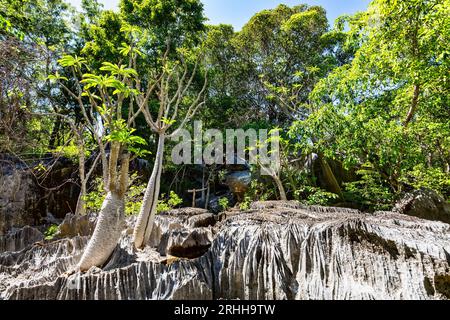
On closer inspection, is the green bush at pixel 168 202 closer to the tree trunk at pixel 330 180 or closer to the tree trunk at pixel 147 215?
the tree trunk at pixel 147 215

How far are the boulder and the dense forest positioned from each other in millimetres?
347

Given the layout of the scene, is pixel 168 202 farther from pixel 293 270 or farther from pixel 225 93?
pixel 225 93

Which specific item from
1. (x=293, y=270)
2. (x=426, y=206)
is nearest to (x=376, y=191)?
(x=426, y=206)

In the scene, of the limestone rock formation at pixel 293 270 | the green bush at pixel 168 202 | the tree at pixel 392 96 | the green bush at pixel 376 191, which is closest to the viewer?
the limestone rock formation at pixel 293 270

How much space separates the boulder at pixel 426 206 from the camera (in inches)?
220

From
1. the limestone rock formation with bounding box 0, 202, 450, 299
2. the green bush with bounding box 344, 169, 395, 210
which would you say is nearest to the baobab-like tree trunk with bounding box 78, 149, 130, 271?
the limestone rock formation with bounding box 0, 202, 450, 299

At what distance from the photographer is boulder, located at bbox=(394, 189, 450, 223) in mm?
5590

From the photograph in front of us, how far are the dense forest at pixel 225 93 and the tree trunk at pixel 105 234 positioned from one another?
1cm

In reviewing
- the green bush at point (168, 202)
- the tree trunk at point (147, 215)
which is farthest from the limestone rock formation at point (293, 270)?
the green bush at point (168, 202)

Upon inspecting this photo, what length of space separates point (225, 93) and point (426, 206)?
12.5 meters

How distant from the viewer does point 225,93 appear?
16281mm

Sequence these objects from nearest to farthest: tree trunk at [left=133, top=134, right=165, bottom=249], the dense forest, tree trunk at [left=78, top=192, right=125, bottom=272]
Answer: tree trunk at [left=78, top=192, right=125, bottom=272], the dense forest, tree trunk at [left=133, top=134, right=165, bottom=249]

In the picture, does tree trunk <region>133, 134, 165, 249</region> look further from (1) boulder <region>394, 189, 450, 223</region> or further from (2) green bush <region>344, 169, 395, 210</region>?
(2) green bush <region>344, 169, 395, 210</region>
